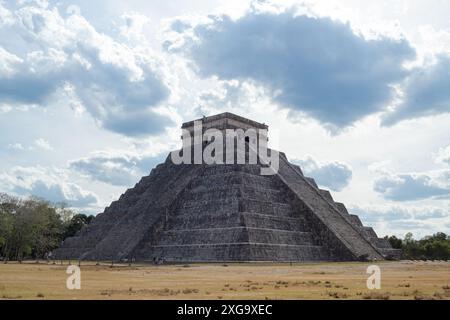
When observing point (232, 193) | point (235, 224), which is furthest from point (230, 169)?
point (235, 224)

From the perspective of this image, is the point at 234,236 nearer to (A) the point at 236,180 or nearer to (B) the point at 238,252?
A: (B) the point at 238,252

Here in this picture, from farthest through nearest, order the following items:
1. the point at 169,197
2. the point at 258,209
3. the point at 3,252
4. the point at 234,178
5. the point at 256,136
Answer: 1. the point at 3,252
2. the point at 256,136
3. the point at 169,197
4. the point at 234,178
5. the point at 258,209

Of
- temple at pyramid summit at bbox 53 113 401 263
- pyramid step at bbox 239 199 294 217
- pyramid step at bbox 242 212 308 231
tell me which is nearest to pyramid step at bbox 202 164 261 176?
temple at pyramid summit at bbox 53 113 401 263

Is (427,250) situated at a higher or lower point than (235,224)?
lower

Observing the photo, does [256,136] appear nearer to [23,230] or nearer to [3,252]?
[23,230]

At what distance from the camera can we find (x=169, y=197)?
48.7 m

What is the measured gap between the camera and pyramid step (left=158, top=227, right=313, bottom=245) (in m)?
38.1

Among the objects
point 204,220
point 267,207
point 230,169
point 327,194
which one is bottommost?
point 204,220

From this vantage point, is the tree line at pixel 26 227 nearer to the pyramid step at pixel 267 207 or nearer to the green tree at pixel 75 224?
the green tree at pixel 75 224

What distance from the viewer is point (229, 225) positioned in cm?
3972

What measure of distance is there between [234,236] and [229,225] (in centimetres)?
168
